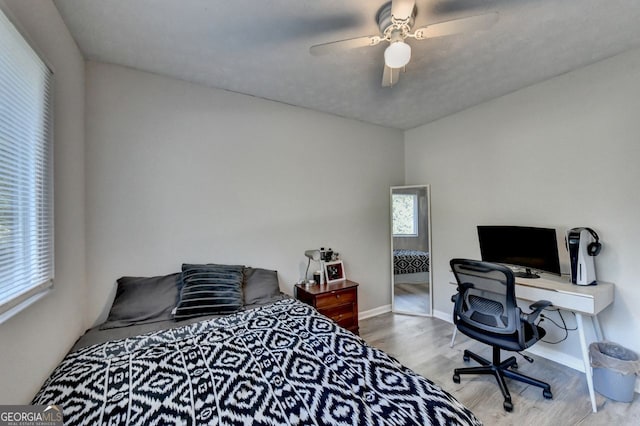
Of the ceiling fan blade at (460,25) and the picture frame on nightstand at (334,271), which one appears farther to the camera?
the picture frame on nightstand at (334,271)

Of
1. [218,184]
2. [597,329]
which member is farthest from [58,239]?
[597,329]

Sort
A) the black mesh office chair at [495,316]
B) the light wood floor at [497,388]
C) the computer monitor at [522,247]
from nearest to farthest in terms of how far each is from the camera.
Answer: the light wood floor at [497,388], the black mesh office chair at [495,316], the computer monitor at [522,247]

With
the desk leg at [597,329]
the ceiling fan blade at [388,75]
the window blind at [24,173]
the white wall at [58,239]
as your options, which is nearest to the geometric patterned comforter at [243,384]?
the white wall at [58,239]

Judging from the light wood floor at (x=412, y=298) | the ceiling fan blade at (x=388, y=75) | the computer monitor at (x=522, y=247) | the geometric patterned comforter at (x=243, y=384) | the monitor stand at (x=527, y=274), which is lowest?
the light wood floor at (x=412, y=298)

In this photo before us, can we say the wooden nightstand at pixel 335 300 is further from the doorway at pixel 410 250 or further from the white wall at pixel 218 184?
the doorway at pixel 410 250

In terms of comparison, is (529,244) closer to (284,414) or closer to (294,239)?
(294,239)

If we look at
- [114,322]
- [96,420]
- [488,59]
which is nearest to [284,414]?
[96,420]

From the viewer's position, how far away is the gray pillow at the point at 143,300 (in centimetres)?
189

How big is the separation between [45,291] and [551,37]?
3525 mm

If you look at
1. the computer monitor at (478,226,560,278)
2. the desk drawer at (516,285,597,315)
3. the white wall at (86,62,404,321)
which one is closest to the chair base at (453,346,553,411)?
the desk drawer at (516,285,597,315)

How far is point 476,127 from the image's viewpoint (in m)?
3.02

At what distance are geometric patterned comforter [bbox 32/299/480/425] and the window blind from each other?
462 millimetres

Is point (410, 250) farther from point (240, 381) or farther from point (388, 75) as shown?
point (240, 381)

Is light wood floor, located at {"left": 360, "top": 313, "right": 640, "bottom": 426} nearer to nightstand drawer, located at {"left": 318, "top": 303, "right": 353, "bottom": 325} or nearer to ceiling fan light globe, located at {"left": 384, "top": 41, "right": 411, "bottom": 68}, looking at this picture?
nightstand drawer, located at {"left": 318, "top": 303, "right": 353, "bottom": 325}
